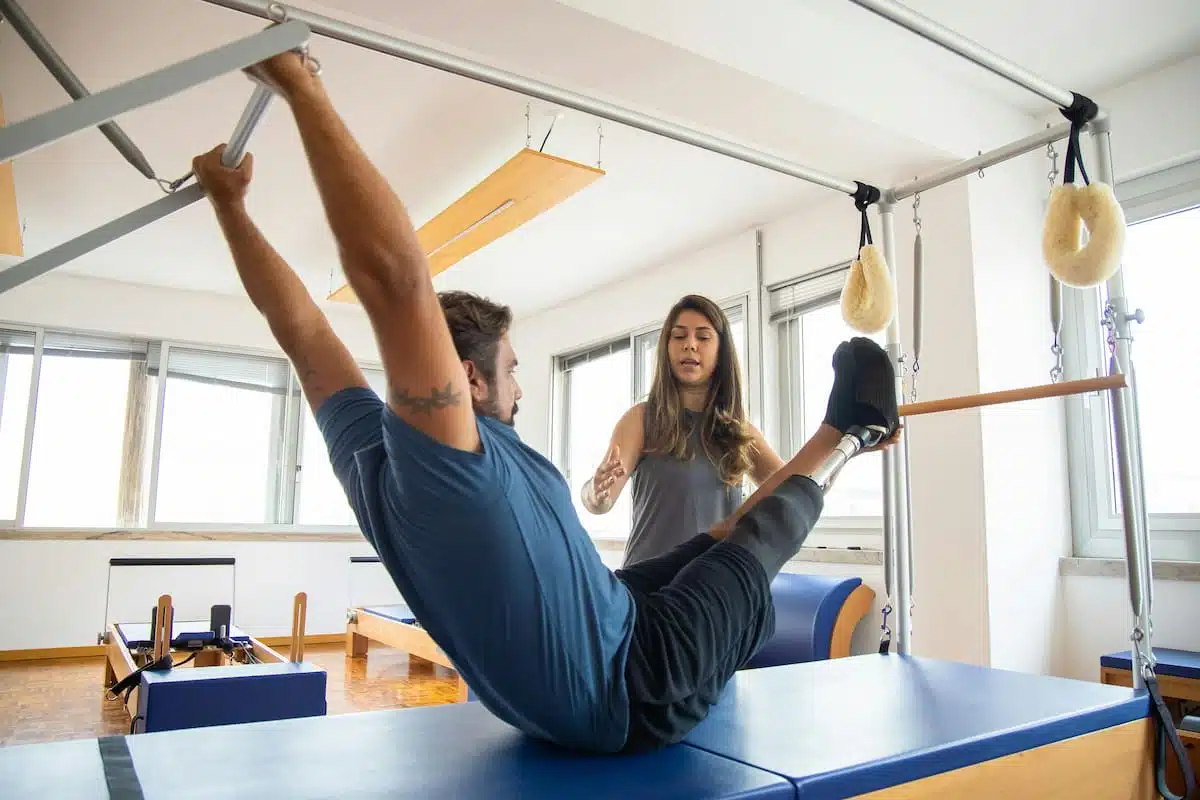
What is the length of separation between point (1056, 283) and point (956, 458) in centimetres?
144

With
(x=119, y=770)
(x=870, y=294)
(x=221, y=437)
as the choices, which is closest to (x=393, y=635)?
(x=221, y=437)

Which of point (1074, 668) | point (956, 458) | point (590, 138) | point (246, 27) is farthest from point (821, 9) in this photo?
point (1074, 668)

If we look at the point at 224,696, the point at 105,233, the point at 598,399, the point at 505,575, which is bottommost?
the point at 224,696

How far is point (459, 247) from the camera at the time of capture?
4.63m

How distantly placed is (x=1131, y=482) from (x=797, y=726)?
1.00m

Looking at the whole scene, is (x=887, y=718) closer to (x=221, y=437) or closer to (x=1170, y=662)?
(x=1170, y=662)

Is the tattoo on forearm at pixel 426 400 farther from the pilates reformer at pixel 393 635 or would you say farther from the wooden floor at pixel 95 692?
the pilates reformer at pixel 393 635

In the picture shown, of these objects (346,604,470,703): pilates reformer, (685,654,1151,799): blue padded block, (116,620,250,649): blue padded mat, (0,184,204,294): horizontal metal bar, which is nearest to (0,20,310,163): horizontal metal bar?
(0,184,204,294): horizontal metal bar

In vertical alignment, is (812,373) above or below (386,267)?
above

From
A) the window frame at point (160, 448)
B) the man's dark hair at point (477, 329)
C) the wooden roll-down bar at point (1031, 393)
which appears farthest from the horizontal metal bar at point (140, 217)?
the window frame at point (160, 448)

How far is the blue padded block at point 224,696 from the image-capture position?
108 inches

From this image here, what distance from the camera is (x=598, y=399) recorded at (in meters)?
6.43

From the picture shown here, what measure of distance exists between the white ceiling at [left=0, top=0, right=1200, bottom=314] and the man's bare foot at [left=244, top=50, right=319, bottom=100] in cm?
158

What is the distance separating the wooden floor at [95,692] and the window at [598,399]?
162cm
